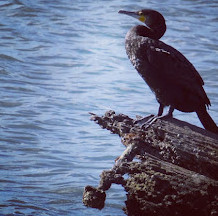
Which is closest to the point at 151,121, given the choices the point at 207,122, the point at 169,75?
the point at 207,122

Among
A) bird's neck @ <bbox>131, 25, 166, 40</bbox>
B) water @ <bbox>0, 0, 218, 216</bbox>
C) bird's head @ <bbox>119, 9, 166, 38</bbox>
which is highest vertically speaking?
bird's head @ <bbox>119, 9, 166, 38</bbox>

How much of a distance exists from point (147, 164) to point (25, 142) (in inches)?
174

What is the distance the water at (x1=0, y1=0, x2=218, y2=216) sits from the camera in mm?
6809

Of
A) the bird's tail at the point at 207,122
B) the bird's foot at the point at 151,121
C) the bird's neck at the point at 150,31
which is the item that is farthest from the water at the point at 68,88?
the bird's neck at the point at 150,31

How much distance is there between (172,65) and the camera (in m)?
5.19

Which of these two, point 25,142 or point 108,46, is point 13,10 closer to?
point 108,46

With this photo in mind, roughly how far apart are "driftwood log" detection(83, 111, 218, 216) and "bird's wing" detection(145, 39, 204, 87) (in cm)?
84

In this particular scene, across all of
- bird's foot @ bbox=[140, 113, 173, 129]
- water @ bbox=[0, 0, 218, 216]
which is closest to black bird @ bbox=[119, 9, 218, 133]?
bird's foot @ bbox=[140, 113, 173, 129]

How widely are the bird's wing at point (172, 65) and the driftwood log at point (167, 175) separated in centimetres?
84

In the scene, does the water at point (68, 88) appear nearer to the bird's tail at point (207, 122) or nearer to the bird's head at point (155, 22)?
the bird's tail at point (207, 122)

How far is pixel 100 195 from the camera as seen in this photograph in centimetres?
392

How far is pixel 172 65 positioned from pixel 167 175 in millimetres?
1542

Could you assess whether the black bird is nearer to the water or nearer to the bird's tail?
the bird's tail

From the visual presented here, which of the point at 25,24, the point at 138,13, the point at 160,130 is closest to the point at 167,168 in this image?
the point at 160,130
